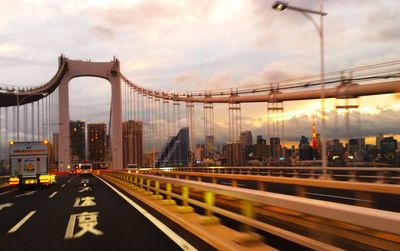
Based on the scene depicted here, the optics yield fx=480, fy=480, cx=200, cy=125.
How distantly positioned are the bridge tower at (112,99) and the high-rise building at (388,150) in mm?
55648

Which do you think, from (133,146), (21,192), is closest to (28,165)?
(21,192)

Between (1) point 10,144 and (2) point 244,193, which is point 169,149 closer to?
(1) point 10,144

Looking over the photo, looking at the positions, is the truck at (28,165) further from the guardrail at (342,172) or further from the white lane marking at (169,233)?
the white lane marking at (169,233)

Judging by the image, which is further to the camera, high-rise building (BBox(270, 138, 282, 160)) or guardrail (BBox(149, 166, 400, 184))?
high-rise building (BBox(270, 138, 282, 160))

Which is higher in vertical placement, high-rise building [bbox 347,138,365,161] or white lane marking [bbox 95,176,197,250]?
high-rise building [bbox 347,138,365,161]

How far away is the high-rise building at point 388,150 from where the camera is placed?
2742 centimetres

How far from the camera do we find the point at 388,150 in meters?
27.9

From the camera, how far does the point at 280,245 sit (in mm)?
8344

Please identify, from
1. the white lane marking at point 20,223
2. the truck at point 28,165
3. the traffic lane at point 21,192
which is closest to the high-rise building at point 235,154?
the truck at point 28,165

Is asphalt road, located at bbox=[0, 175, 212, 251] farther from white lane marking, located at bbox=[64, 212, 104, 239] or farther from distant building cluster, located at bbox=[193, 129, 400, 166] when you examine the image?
distant building cluster, located at bbox=[193, 129, 400, 166]

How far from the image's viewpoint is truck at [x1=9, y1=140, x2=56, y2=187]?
107 ft

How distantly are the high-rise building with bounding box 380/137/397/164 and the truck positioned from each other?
22.2 m

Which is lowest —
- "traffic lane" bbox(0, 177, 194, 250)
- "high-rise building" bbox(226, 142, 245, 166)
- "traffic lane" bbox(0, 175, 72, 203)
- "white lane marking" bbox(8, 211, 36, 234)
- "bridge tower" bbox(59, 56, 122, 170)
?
"traffic lane" bbox(0, 175, 72, 203)

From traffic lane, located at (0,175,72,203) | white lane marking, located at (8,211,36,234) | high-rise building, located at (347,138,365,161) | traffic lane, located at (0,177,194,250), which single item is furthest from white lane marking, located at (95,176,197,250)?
high-rise building, located at (347,138,365,161)
